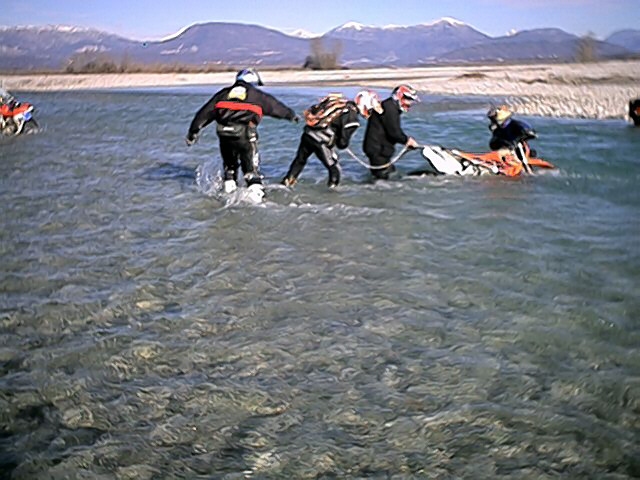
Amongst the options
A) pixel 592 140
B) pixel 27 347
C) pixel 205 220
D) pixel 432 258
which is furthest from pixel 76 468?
pixel 592 140

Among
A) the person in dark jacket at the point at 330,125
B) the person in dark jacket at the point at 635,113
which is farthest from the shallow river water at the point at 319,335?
the person in dark jacket at the point at 635,113

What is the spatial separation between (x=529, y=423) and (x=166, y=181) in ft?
29.8

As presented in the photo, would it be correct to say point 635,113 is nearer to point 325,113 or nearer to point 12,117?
point 325,113

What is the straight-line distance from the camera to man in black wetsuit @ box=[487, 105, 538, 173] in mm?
11383

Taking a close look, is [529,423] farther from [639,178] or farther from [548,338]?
[639,178]

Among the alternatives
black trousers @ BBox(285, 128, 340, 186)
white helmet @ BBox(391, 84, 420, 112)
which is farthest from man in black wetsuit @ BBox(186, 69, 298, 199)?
white helmet @ BBox(391, 84, 420, 112)

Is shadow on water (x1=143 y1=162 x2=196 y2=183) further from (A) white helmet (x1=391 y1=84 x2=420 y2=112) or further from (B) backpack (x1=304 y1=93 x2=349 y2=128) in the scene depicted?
(A) white helmet (x1=391 y1=84 x2=420 y2=112)

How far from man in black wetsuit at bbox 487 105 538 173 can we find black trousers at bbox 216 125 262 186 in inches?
183

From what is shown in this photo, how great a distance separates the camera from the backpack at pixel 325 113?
994cm

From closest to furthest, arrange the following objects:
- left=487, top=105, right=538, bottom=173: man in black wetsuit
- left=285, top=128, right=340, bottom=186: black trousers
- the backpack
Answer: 1. the backpack
2. left=285, top=128, right=340, bottom=186: black trousers
3. left=487, top=105, right=538, bottom=173: man in black wetsuit

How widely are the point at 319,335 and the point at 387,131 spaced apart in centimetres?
650

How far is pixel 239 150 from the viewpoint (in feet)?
31.4

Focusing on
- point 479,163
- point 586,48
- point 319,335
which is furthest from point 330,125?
point 586,48

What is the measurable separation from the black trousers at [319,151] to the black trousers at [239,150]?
37.6 inches
